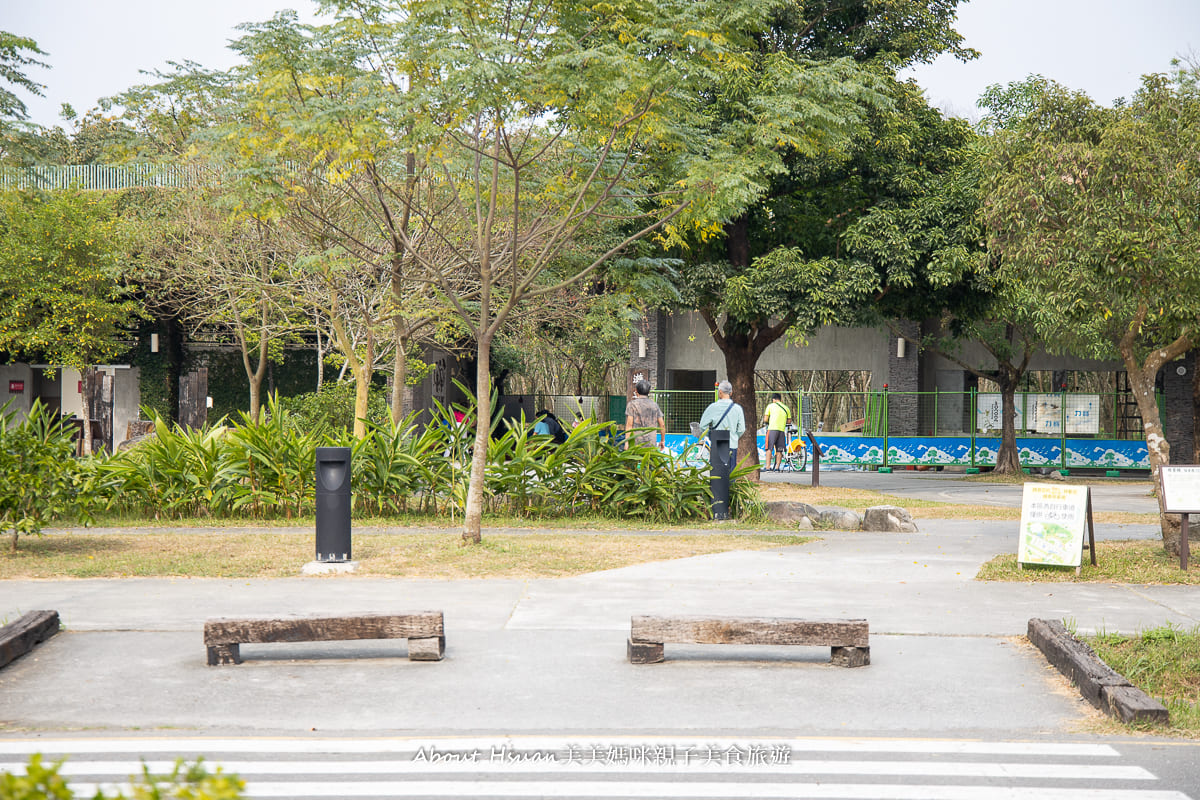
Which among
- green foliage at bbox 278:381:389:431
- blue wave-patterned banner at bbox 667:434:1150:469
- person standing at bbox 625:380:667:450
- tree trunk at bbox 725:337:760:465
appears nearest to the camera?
person standing at bbox 625:380:667:450

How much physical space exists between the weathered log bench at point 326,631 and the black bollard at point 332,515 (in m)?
3.52

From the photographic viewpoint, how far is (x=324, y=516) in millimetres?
10242

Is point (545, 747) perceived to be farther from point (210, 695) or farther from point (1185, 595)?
point (1185, 595)

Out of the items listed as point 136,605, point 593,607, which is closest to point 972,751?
point 593,607

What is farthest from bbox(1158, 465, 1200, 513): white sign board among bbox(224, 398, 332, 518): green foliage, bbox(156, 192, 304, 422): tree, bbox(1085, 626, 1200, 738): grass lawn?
bbox(156, 192, 304, 422): tree

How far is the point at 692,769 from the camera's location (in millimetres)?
4906

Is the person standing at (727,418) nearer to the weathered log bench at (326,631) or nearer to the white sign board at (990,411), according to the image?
the weathered log bench at (326,631)

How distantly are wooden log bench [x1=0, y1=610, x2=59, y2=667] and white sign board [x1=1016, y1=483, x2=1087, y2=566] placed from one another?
819cm

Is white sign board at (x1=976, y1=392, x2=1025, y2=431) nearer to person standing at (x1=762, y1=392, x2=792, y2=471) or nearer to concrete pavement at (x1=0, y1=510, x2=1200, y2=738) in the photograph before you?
person standing at (x1=762, y1=392, x2=792, y2=471)

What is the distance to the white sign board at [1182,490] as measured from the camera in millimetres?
10625

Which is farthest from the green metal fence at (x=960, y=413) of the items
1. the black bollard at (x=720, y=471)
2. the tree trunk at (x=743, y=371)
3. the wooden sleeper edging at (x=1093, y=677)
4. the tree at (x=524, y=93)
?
the wooden sleeper edging at (x=1093, y=677)

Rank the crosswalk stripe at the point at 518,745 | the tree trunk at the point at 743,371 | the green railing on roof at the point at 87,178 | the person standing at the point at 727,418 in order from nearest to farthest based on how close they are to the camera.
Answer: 1. the crosswalk stripe at the point at 518,745
2. the person standing at the point at 727,418
3. the tree trunk at the point at 743,371
4. the green railing on roof at the point at 87,178

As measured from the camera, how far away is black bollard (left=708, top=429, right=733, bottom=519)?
47.5ft

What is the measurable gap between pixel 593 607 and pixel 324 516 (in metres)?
3.04
